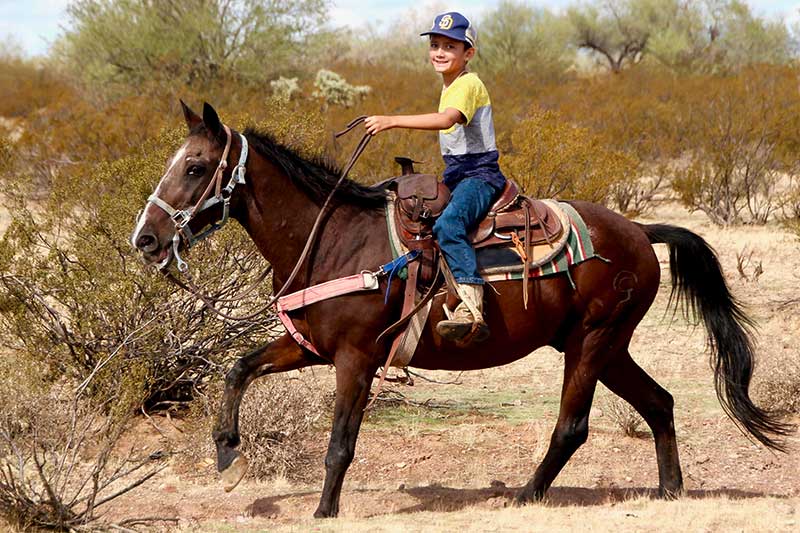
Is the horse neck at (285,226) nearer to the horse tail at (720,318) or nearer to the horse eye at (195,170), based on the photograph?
the horse eye at (195,170)

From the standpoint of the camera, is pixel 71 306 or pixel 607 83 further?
pixel 607 83

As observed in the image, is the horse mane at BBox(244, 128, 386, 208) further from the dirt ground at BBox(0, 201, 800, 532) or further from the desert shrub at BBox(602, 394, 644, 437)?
the desert shrub at BBox(602, 394, 644, 437)

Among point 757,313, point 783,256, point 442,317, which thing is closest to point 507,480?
point 442,317

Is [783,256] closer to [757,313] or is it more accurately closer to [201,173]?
[757,313]

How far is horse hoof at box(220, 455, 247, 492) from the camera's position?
228 inches

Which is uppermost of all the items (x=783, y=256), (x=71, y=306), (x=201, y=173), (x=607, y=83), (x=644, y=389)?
(x=607, y=83)

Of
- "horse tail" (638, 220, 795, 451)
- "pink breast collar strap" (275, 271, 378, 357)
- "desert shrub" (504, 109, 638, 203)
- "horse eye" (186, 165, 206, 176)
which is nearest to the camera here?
"horse eye" (186, 165, 206, 176)

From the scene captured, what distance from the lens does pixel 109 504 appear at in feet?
22.0

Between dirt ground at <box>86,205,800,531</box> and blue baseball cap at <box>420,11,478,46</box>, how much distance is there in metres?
2.68

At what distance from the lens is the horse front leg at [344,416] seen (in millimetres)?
5703

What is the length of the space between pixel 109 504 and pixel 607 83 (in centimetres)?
3063

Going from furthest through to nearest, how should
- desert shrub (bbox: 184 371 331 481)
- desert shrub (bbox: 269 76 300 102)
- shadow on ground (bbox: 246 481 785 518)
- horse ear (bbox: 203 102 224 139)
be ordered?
desert shrub (bbox: 269 76 300 102)
desert shrub (bbox: 184 371 331 481)
shadow on ground (bbox: 246 481 785 518)
horse ear (bbox: 203 102 224 139)

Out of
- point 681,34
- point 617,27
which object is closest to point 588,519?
point 681,34

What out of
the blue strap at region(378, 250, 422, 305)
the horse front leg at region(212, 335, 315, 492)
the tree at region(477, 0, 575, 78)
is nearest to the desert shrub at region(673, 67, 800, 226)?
the blue strap at region(378, 250, 422, 305)
